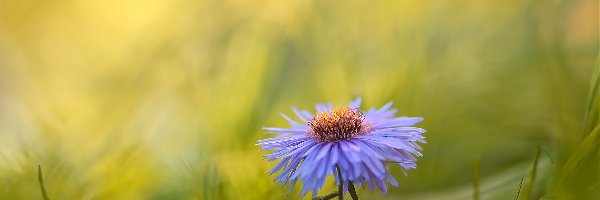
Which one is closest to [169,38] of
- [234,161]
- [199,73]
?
[199,73]

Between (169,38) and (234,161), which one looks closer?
(234,161)

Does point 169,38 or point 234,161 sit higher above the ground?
point 169,38

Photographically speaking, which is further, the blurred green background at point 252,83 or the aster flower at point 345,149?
the blurred green background at point 252,83

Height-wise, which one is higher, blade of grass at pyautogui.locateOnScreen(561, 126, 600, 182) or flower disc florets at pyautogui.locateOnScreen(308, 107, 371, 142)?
flower disc florets at pyautogui.locateOnScreen(308, 107, 371, 142)

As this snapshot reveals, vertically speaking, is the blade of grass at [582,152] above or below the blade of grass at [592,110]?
below

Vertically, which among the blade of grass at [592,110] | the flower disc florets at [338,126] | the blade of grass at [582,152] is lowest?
the blade of grass at [582,152]

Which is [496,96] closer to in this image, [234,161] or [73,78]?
[234,161]
